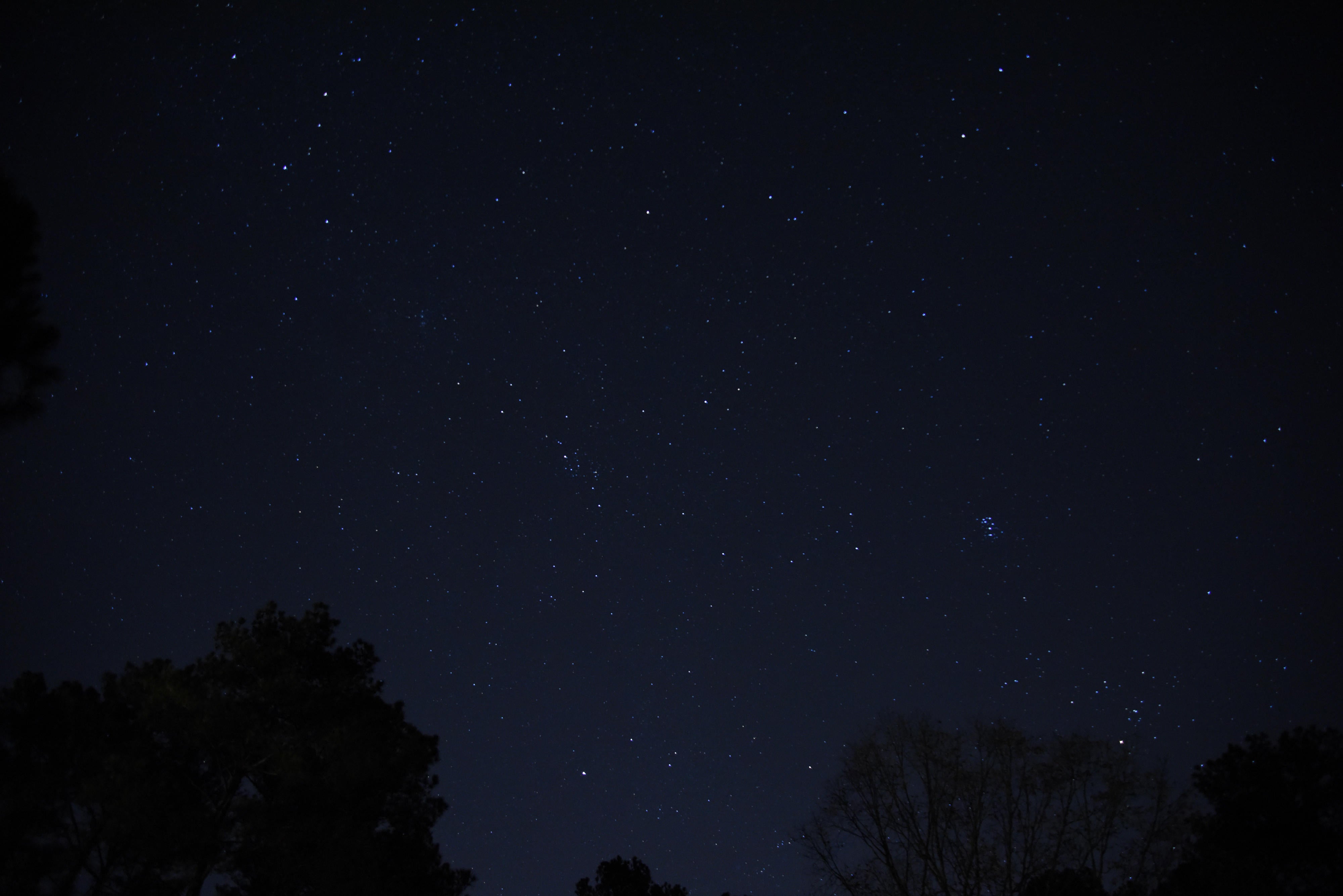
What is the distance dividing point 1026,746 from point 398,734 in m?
12.2

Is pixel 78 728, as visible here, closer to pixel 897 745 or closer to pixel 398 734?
pixel 398 734

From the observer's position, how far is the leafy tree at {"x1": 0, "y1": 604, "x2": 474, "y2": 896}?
10633 mm

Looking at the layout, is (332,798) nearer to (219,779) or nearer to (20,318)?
(219,779)

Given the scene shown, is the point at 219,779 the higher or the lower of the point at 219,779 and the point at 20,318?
the lower

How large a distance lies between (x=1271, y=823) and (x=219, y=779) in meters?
Answer: 18.7

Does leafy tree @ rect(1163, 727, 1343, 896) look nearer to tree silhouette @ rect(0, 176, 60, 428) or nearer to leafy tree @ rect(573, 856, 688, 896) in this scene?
leafy tree @ rect(573, 856, 688, 896)

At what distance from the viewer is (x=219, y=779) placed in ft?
40.0

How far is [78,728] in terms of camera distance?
11547 mm

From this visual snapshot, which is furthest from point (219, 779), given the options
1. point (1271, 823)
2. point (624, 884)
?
point (1271, 823)

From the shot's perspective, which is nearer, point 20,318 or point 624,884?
point 20,318

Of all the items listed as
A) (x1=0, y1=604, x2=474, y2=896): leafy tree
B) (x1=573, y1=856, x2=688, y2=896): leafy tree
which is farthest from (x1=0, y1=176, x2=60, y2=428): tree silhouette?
(x1=573, y1=856, x2=688, y2=896): leafy tree

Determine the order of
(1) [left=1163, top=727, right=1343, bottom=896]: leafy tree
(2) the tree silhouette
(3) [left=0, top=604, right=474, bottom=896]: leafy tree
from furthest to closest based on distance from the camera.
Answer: (1) [left=1163, top=727, right=1343, bottom=896]: leafy tree < (3) [left=0, top=604, right=474, bottom=896]: leafy tree < (2) the tree silhouette

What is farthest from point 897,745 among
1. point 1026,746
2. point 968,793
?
point 1026,746

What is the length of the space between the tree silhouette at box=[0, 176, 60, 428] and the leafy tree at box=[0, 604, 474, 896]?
7268 millimetres
